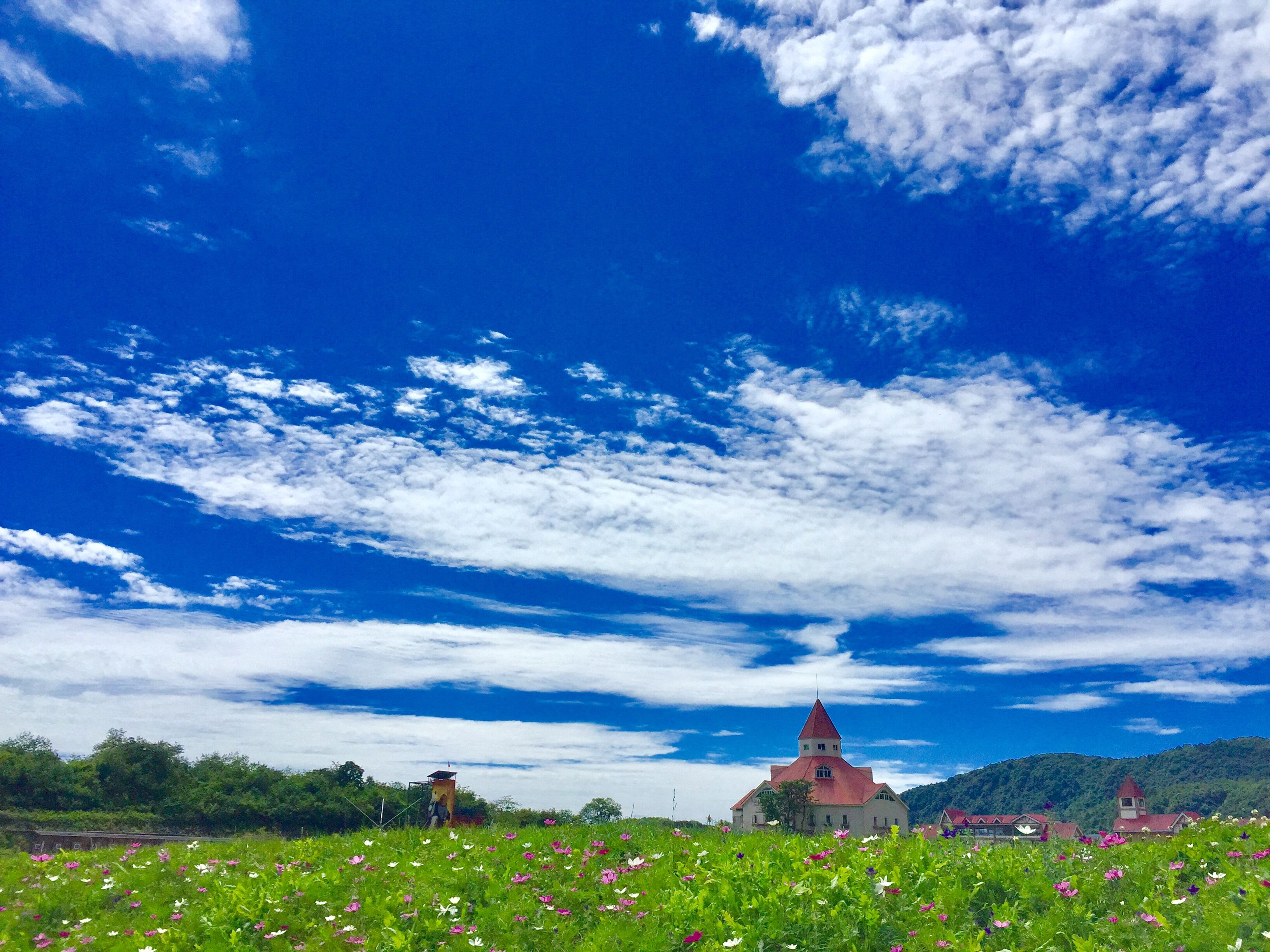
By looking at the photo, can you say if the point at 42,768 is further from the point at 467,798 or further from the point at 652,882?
the point at 652,882

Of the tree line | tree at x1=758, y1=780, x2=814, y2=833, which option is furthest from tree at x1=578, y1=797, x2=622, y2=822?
tree at x1=758, y1=780, x2=814, y2=833

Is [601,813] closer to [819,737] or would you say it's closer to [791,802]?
[791,802]

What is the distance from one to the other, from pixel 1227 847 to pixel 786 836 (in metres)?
5.27

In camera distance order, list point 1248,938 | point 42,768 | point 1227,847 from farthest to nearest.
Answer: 1. point 42,768
2. point 1227,847
3. point 1248,938

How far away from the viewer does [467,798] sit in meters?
61.0

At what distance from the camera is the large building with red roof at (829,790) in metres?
86.2

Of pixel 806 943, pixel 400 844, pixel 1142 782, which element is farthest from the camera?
pixel 1142 782

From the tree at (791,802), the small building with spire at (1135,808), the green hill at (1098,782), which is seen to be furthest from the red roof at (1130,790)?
the tree at (791,802)

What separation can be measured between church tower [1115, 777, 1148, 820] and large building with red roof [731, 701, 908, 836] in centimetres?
3016

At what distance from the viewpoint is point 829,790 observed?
88.8 m

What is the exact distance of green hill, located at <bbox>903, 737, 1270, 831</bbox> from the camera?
116 meters

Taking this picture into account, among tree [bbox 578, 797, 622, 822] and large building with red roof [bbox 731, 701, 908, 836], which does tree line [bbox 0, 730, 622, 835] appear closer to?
→ tree [bbox 578, 797, 622, 822]

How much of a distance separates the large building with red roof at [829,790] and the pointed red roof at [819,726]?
6cm

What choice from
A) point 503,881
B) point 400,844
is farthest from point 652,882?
point 400,844
